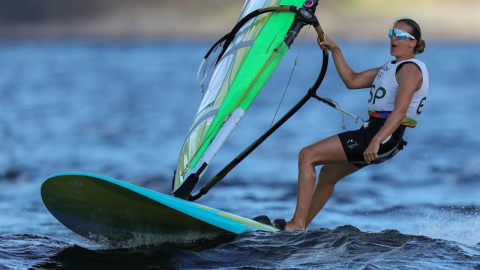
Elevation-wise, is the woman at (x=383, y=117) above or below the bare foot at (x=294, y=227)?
above

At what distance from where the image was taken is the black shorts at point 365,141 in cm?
707

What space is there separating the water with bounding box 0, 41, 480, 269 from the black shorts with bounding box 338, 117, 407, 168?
741 mm

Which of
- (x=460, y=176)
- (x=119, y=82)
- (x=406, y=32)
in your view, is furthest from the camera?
(x=119, y=82)

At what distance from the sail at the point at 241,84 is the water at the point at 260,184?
2.73 feet

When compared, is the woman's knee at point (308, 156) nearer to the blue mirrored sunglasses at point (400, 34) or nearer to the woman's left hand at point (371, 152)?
the woman's left hand at point (371, 152)

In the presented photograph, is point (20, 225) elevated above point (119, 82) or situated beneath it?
situated beneath

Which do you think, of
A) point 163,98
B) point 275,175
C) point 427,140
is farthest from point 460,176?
point 163,98

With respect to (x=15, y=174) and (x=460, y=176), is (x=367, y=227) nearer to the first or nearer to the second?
(x=460, y=176)

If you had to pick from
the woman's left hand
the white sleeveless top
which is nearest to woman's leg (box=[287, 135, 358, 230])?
the woman's left hand

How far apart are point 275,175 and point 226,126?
7004 millimetres

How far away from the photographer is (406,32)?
23.1 feet

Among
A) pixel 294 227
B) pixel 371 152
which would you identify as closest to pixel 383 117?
pixel 371 152

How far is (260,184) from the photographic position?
1330cm

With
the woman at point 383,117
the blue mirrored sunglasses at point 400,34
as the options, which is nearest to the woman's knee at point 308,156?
the woman at point 383,117
